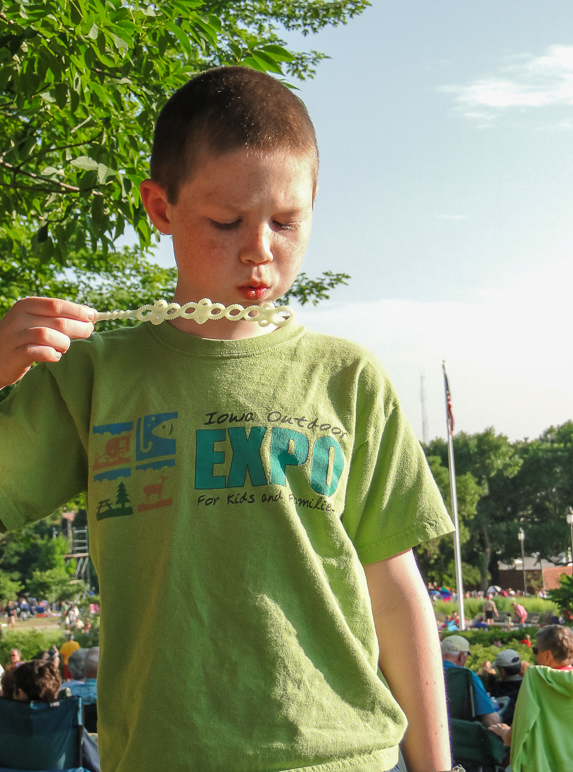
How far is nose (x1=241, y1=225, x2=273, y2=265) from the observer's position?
1283mm

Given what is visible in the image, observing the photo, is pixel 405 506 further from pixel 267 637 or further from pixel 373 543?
pixel 267 637

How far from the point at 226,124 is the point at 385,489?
0.65 m

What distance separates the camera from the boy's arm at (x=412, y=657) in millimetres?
1300

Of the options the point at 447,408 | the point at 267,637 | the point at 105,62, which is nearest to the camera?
the point at 267,637

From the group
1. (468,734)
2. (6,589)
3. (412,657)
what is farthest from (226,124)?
(6,589)

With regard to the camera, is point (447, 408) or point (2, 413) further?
point (447, 408)

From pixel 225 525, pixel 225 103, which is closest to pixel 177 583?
pixel 225 525

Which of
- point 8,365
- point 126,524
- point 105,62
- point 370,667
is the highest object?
point 105,62

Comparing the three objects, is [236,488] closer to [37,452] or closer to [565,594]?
[37,452]

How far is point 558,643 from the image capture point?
6117 mm

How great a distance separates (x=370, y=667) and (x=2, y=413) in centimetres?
69

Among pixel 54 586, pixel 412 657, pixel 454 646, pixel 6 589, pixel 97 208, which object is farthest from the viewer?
pixel 54 586

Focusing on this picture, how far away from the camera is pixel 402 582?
1366mm

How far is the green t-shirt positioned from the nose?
0.15 m
